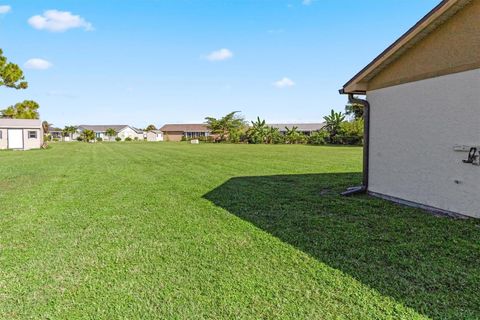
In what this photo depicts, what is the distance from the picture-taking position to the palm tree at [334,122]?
42.3 metres

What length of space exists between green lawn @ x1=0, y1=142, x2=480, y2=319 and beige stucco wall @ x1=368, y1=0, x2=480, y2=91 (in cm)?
275

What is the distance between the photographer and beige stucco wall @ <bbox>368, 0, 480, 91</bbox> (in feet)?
17.3

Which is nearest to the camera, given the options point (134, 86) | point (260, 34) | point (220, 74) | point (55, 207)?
point (55, 207)

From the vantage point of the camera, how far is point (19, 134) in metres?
30.6

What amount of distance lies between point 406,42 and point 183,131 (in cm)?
7416

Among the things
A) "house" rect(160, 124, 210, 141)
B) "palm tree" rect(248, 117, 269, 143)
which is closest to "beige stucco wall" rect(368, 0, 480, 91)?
"palm tree" rect(248, 117, 269, 143)

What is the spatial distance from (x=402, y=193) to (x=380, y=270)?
12.9ft

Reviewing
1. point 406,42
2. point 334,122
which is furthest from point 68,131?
point 406,42

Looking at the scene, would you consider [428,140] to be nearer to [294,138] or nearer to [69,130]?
[294,138]

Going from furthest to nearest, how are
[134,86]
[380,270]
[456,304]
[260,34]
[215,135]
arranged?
[215,135] → [134,86] → [260,34] → [380,270] → [456,304]

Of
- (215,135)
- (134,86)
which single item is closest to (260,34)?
(134,86)

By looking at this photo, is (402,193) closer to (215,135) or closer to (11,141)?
(11,141)

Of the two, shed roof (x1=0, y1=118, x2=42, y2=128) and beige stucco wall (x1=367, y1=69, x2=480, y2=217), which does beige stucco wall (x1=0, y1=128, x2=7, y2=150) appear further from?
beige stucco wall (x1=367, y1=69, x2=480, y2=217)

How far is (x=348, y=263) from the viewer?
144 inches
